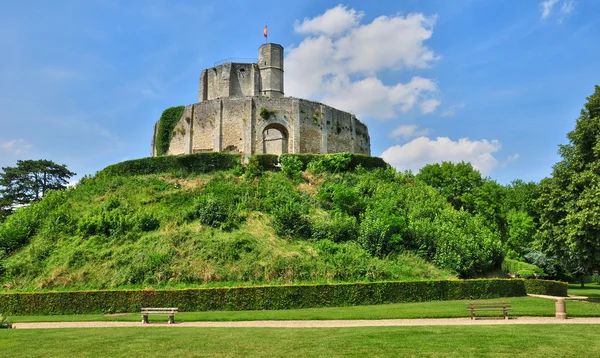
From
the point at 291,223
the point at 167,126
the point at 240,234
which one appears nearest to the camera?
the point at 240,234

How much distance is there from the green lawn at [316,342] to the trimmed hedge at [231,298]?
5323 mm

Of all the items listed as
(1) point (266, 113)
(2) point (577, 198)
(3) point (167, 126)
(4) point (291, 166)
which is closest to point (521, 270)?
(2) point (577, 198)

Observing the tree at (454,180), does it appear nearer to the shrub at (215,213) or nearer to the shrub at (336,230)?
the shrub at (336,230)

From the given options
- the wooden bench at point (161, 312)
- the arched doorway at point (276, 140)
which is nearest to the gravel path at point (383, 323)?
the wooden bench at point (161, 312)

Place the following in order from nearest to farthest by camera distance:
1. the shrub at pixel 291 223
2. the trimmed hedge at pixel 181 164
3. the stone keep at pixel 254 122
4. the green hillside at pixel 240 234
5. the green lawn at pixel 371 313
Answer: the green lawn at pixel 371 313 → the green hillside at pixel 240 234 → the shrub at pixel 291 223 → the trimmed hedge at pixel 181 164 → the stone keep at pixel 254 122

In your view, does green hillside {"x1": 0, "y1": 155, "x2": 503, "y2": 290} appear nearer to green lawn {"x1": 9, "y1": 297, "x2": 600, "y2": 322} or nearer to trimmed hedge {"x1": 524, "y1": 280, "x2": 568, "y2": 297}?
trimmed hedge {"x1": 524, "y1": 280, "x2": 568, "y2": 297}

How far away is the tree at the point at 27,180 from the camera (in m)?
48.7

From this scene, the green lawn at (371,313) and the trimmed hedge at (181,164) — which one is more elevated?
the trimmed hedge at (181,164)

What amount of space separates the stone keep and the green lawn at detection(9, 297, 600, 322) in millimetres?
21314

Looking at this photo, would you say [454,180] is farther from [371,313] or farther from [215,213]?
[371,313]

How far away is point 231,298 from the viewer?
723 inches

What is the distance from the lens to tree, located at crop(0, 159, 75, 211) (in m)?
48.7

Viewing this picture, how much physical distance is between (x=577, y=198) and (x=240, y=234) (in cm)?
1540

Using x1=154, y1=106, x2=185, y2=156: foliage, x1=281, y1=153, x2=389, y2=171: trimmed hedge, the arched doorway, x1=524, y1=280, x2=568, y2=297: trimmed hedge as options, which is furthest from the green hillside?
x1=154, y1=106, x2=185, y2=156: foliage
